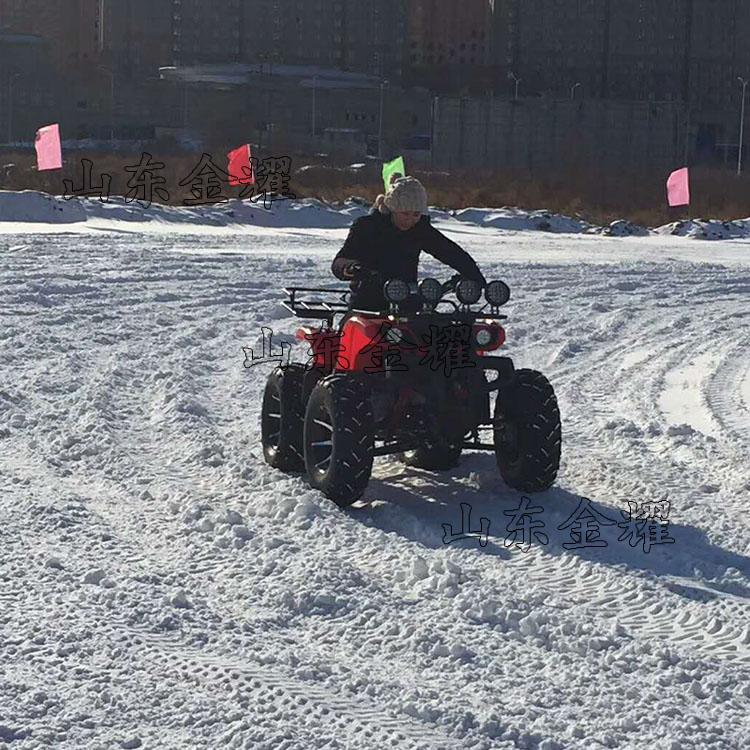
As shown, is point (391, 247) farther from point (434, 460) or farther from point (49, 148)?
point (49, 148)

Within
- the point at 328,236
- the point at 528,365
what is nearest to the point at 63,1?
the point at 328,236

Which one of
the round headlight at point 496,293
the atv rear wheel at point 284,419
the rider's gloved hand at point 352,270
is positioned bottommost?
the atv rear wheel at point 284,419

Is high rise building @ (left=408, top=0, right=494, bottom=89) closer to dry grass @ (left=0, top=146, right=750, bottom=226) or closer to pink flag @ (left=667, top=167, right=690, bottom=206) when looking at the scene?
dry grass @ (left=0, top=146, right=750, bottom=226)

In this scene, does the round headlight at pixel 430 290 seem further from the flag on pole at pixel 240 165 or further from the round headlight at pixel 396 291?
the flag on pole at pixel 240 165

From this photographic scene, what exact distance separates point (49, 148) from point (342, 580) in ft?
86.0

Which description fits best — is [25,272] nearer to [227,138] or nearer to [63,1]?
[227,138]

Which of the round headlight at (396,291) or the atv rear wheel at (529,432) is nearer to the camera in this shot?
the round headlight at (396,291)

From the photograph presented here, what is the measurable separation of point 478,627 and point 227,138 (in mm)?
75725

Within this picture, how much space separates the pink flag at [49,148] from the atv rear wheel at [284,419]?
2333 cm

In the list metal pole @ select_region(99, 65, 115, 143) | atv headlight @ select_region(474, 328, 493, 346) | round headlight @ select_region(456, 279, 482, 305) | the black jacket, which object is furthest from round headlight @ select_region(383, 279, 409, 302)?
metal pole @ select_region(99, 65, 115, 143)

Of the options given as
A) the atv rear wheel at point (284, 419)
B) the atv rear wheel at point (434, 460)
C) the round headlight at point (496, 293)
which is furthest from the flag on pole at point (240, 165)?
the round headlight at point (496, 293)

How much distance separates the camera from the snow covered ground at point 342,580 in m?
4.21

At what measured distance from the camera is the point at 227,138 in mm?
79062

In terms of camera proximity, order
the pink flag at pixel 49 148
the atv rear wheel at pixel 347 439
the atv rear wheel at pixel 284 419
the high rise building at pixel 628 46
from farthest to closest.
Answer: the high rise building at pixel 628 46 → the pink flag at pixel 49 148 → the atv rear wheel at pixel 284 419 → the atv rear wheel at pixel 347 439
